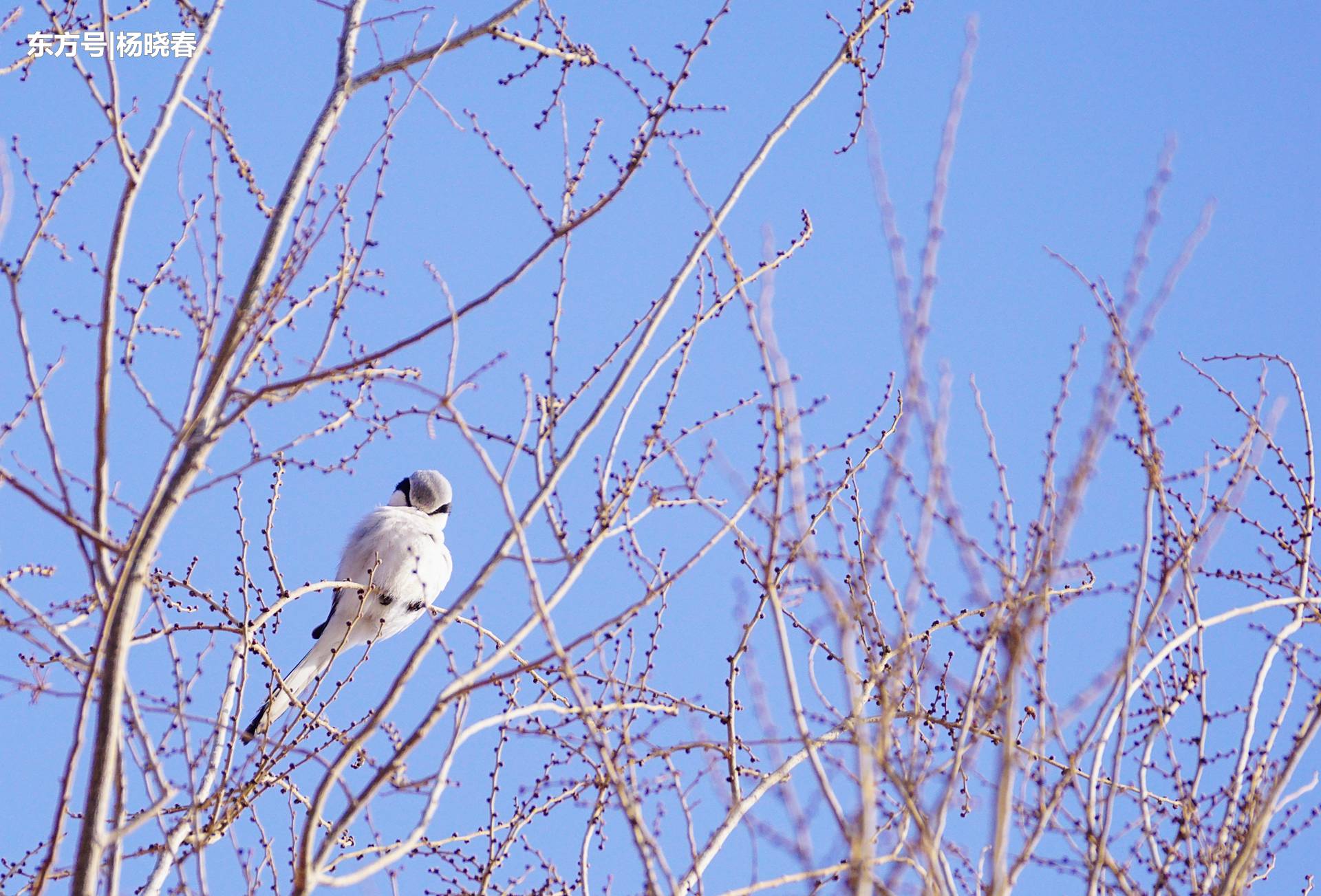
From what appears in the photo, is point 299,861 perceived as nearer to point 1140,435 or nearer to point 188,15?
point 1140,435

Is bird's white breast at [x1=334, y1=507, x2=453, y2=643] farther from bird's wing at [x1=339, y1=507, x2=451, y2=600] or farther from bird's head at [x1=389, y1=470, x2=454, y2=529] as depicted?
bird's head at [x1=389, y1=470, x2=454, y2=529]

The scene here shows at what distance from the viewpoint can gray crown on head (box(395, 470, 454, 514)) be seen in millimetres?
7453

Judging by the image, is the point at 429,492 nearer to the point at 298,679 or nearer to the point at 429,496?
the point at 429,496

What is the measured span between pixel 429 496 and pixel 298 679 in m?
1.72

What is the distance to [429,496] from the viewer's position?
7.47 meters

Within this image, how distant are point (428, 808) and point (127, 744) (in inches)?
45.5

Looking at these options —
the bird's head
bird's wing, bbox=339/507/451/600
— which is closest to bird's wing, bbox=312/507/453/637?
bird's wing, bbox=339/507/451/600

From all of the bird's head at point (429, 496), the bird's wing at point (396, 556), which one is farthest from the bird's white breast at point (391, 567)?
the bird's head at point (429, 496)

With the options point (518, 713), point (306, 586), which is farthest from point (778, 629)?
point (306, 586)

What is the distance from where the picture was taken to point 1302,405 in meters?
3.41

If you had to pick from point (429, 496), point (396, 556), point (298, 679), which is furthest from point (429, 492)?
point (298, 679)

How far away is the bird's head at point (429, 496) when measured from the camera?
293 inches

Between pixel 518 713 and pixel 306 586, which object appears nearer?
pixel 518 713

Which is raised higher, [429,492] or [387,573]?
[429,492]
